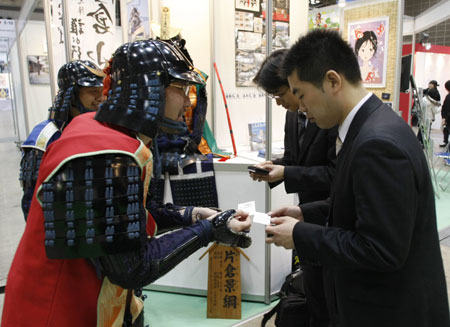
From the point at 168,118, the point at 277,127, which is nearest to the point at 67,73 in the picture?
the point at 168,118

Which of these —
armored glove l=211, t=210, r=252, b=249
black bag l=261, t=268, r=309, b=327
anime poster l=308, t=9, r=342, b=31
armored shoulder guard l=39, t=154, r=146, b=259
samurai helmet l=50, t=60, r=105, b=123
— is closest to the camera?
armored shoulder guard l=39, t=154, r=146, b=259

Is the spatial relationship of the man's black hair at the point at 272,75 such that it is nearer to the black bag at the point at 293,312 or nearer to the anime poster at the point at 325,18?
the black bag at the point at 293,312

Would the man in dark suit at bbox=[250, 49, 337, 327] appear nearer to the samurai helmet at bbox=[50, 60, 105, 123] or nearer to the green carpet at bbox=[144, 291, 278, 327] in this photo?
the green carpet at bbox=[144, 291, 278, 327]

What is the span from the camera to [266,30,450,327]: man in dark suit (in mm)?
961

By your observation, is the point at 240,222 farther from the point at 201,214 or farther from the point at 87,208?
the point at 87,208

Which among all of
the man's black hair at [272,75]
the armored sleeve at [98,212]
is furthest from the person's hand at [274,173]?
the armored sleeve at [98,212]

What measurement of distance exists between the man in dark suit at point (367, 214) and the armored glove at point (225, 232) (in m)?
0.20

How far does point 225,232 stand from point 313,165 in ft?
2.68

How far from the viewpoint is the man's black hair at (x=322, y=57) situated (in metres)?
1.14

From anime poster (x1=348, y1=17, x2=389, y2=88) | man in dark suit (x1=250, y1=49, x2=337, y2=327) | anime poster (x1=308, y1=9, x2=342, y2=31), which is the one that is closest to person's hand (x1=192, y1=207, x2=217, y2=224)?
man in dark suit (x1=250, y1=49, x2=337, y2=327)

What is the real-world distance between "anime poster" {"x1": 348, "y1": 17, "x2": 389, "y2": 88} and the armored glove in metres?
2.88

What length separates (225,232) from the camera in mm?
1383

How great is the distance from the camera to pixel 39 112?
518 cm

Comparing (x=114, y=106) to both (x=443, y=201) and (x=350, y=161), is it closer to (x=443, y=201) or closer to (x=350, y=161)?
(x=350, y=161)
